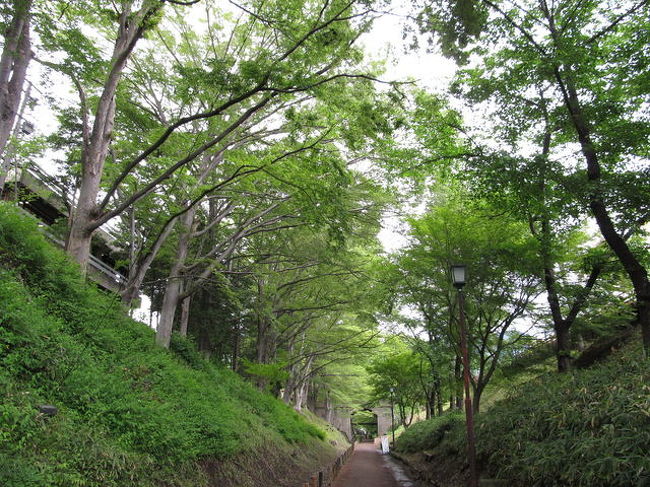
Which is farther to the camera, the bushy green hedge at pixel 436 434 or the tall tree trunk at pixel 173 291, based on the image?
the bushy green hedge at pixel 436 434

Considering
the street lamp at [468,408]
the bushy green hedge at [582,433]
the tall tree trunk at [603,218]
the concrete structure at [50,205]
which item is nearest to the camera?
the bushy green hedge at [582,433]

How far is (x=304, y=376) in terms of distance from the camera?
24.3 meters

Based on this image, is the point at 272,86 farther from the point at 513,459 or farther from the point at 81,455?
the point at 513,459

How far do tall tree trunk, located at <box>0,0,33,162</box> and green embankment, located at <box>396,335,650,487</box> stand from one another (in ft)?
32.6

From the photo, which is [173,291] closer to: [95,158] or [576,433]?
[95,158]

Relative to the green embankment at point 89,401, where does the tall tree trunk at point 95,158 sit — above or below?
above

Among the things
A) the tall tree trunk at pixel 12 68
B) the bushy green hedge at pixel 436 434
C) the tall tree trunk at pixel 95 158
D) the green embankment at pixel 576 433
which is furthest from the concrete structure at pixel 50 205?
the green embankment at pixel 576 433

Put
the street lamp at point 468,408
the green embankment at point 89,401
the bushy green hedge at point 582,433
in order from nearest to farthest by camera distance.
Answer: the green embankment at point 89,401, the bushy green hedge at point 582,433, the street lamp at point 468,408

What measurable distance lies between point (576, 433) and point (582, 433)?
11.1 inches

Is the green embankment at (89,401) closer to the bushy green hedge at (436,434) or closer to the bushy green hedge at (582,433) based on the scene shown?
the bushy green hedge at (582,433)

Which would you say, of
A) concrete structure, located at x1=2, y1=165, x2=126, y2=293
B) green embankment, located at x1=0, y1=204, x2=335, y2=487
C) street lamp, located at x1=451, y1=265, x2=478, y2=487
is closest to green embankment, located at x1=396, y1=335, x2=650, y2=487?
street lamp, located at x1=451, y1=265, x2=478, y2=487

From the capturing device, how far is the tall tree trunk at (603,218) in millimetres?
7000

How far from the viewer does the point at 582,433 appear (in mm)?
5270

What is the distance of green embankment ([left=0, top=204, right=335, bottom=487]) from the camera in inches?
153
